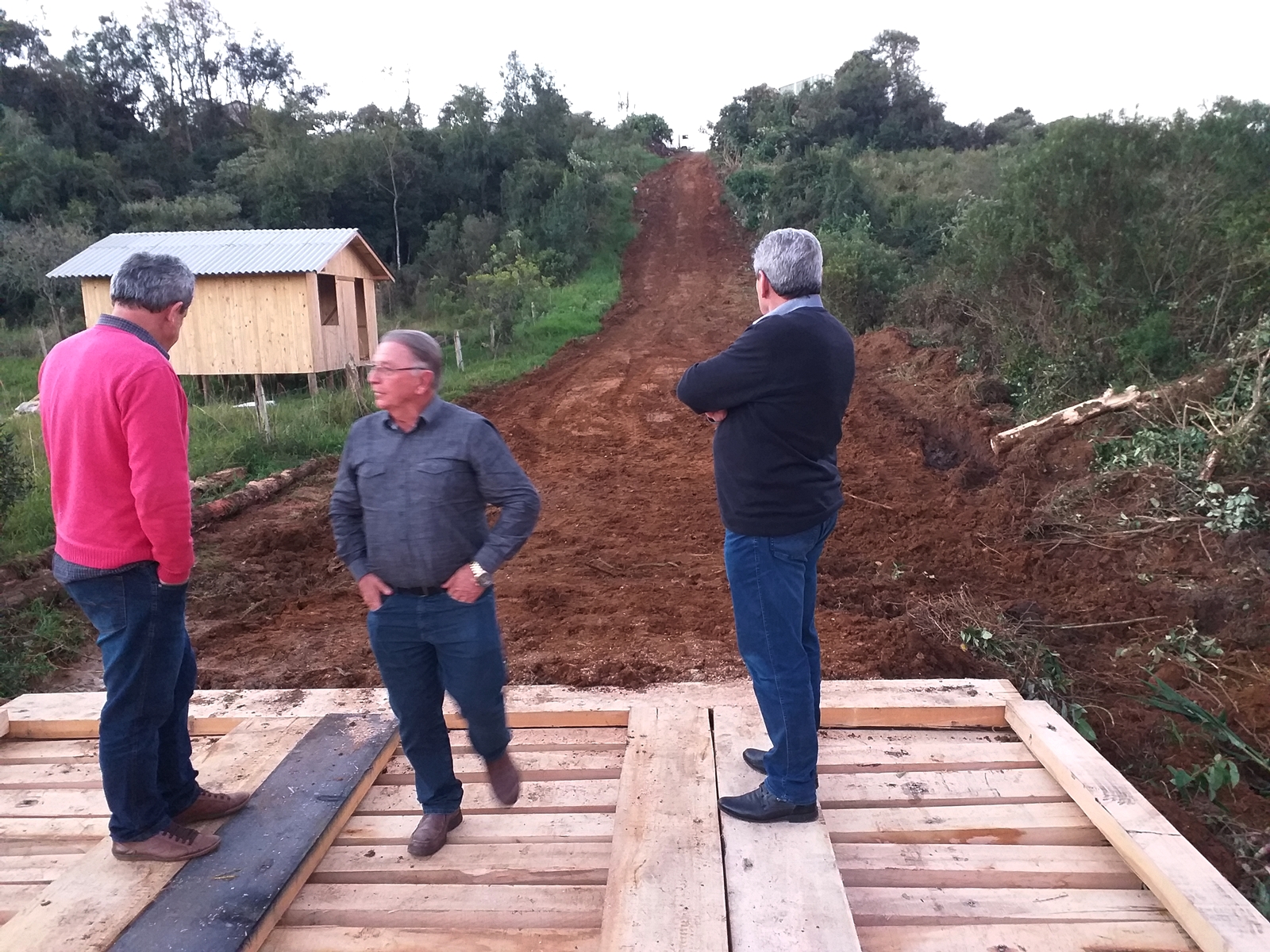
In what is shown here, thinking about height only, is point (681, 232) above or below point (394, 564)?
above

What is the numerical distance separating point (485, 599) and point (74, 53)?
37.2 m

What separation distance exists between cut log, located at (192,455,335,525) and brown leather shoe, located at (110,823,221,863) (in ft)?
17.3

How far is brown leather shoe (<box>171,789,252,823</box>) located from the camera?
8.33ft

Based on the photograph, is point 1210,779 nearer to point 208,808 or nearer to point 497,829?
point 497,829

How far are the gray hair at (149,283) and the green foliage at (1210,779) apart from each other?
4.22 meters

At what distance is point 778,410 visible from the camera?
2.32m

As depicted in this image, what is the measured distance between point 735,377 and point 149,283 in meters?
1.60

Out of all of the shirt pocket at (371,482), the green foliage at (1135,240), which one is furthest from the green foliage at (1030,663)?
the green foliage at (1135,240)

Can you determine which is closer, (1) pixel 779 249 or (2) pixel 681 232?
(1) pixel 779 249

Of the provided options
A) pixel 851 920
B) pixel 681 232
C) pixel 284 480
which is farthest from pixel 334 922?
pixel 681 232

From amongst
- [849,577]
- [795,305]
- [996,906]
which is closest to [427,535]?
[795,305]

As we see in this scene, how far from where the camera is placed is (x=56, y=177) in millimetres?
24422

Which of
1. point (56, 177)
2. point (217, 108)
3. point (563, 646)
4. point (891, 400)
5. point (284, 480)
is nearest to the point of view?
point (563, 646)

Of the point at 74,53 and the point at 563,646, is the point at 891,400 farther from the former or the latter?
the point at 74,53
